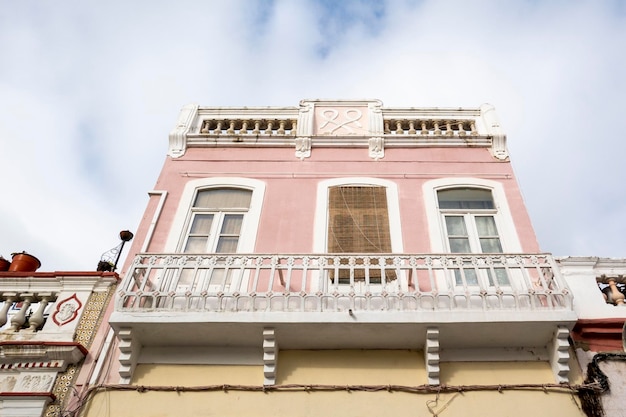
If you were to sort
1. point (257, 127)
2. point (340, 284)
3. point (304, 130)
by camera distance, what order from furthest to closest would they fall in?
1. point (257, 127)
2. point (304, 130)
3. point (340, 284)

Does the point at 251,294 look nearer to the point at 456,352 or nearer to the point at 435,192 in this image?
the point at 456,352

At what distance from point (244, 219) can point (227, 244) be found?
0.54 meters

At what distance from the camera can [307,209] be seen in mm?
7945

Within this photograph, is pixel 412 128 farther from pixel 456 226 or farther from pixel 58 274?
pixel 58 274

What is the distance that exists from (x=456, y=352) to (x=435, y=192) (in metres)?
2.95

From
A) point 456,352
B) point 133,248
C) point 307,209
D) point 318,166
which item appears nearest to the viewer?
point 456,352

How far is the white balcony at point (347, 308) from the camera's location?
5.85 m

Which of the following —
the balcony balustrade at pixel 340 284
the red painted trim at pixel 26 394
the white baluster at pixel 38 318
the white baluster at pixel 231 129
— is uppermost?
the white baluster at pixel 231 129

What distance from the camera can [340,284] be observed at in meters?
6.88

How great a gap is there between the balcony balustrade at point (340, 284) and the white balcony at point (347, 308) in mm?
15

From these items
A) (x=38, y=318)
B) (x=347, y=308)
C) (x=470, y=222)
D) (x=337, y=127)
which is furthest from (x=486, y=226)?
(x=38, y=318)

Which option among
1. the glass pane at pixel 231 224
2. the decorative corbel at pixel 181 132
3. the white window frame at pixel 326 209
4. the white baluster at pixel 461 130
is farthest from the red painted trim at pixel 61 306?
the white baluster at pixel 461 130

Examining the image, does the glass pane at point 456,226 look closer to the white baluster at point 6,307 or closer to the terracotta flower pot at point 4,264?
the white baluster at point 6,307

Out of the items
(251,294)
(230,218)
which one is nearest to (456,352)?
(251,294)
